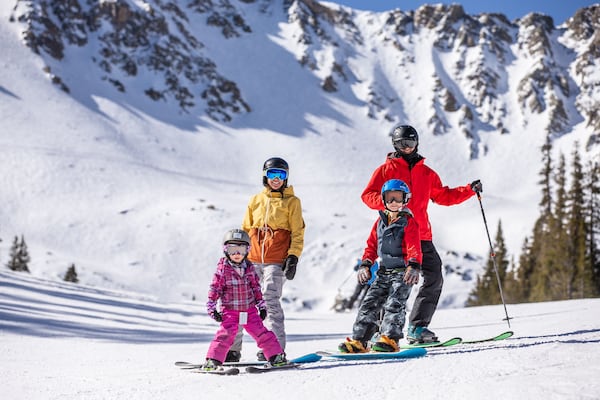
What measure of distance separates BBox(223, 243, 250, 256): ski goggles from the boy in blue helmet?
3.83ft

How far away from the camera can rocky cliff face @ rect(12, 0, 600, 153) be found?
120m

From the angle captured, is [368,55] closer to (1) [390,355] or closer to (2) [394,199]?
(2) [394,199]

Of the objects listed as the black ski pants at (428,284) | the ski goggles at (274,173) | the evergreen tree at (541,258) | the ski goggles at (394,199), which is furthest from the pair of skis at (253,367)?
the evergreen tree at (541,258)

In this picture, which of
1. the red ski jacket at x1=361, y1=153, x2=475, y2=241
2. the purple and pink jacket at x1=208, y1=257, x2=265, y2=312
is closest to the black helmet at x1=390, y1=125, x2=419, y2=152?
the red ski jacket at x1=361, y1=153, x2=475, y2=241

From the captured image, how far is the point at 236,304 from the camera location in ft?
17.9

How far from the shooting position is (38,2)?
4786 inches

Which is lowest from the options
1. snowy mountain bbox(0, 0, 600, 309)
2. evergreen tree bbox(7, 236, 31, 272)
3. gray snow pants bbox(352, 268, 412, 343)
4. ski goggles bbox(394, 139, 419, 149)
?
gray snow pants bbox(352, 268, 412, 343)

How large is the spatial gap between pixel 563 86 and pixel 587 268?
120629 millimetres

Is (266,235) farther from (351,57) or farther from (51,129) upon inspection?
(351,57)

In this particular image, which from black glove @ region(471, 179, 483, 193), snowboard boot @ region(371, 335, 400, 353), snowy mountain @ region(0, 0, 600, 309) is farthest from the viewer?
snowy mountain @ region(0, 0, 600, 309)

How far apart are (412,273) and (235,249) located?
5.63 ft

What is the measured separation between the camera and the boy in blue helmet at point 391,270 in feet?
18.2

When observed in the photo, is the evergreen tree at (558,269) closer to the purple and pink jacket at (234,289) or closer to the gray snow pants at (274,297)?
the gray snow pants at (274,297)

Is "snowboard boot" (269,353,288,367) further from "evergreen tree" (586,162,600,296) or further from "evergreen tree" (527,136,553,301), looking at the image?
"evergreen tree" (527,136,553,301)
